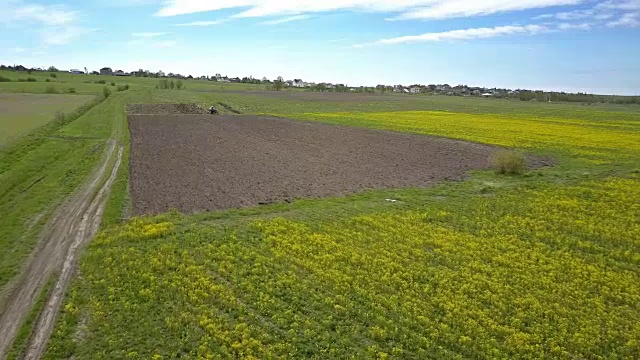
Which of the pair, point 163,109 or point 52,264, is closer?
point 52,264

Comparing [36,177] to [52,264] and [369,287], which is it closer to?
[52,264]

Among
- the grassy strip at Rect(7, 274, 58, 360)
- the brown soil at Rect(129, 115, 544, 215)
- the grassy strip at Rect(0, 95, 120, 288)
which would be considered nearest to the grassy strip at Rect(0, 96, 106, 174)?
the grassy strip at Rect(0, 95, 120, 288)

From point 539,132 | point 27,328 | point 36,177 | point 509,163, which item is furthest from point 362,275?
point 539,132

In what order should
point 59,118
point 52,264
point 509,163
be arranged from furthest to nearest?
point 59,118
point 509,163
point 52,264

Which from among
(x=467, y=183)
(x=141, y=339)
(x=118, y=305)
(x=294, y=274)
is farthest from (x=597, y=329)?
(x=467, y=183)

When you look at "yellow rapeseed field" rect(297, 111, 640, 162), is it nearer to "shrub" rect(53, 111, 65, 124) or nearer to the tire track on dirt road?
"shrub" rect(53, 111, 65, 124)

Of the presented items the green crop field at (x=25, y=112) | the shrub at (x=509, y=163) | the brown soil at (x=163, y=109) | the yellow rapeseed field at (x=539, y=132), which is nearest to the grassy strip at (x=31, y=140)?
the green crop field at (x=25, y=112)

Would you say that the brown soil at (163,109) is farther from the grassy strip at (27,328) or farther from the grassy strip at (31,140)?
the grassy strip at (27,328)
